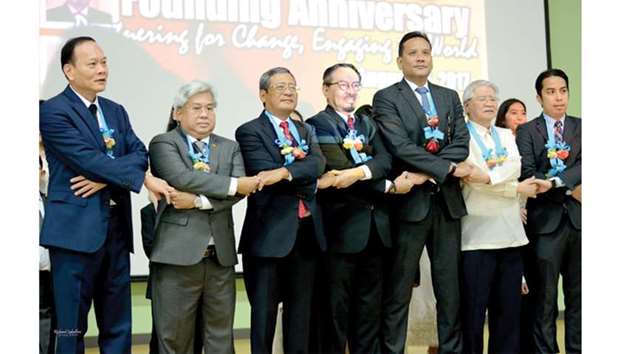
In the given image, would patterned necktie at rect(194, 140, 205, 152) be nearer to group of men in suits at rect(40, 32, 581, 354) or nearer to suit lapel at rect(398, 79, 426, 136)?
group of men in suits at rect(40, 32, 581, 354)

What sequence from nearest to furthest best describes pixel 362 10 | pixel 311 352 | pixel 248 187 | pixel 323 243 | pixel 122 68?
pixel 248 187 → pixel 323 243 → pixel 311 352 → pixel 122 68 → pixel 362 10

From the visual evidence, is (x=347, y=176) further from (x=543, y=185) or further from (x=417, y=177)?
(x=543, y=185)

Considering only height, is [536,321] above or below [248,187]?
below

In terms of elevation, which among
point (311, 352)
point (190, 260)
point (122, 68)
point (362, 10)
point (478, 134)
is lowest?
point (311, 352)

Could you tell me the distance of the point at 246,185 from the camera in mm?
4016

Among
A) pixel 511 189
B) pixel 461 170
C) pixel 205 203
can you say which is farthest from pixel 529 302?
pixel 205 203

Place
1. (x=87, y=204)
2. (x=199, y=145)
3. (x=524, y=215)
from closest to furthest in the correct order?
(x=87, y=204) < (x=199, y=145) < (x=524, y=215)

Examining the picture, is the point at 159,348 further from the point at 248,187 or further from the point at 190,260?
the point at 248,187

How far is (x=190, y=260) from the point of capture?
394 cm

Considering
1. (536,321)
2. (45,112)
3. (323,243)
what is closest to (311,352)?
(323,243)

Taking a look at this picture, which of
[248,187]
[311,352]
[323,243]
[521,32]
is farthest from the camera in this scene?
[521,32]

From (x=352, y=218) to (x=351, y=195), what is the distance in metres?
0.14

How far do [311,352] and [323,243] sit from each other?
725 mm

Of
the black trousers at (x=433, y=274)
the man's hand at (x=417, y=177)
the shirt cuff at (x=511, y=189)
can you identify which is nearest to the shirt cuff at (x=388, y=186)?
the man's hand at (x=417, y=177)
